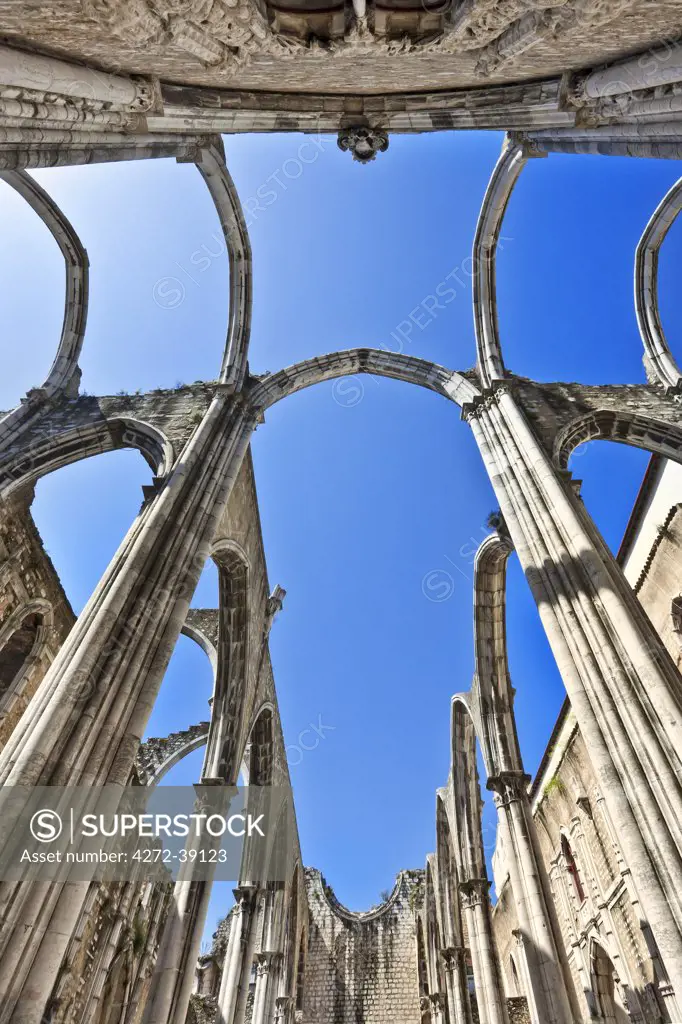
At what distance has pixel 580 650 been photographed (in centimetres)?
558

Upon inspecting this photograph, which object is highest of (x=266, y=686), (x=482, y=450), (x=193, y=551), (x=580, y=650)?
→ (x=266, y=686)

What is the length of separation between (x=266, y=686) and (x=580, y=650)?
32.8 ft

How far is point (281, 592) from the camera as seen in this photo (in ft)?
45.9

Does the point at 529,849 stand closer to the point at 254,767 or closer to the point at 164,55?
the point at 254,767

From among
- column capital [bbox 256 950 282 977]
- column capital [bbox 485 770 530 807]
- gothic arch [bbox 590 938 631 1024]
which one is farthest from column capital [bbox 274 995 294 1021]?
column capital [bbox 485 770 530 807]

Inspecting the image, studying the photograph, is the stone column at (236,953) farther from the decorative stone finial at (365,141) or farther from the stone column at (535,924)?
the decorative stone finial at (365,141)

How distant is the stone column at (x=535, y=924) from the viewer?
696 cm

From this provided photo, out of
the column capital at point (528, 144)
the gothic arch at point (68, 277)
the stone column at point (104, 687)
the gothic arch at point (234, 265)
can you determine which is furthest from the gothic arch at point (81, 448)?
the column capital at point (528, 144)

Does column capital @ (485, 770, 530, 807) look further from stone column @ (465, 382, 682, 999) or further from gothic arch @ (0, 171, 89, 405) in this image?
gothic arch @ (0, 171, 89, 405)

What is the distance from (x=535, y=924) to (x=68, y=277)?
12.7 metres

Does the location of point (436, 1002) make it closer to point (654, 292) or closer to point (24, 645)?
point (24, 645)

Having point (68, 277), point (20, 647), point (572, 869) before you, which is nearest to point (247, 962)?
point (572, 869)

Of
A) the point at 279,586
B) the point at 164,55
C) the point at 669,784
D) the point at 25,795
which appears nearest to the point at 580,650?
the point at 669,784

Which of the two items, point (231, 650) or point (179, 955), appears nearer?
point (179, 955)
